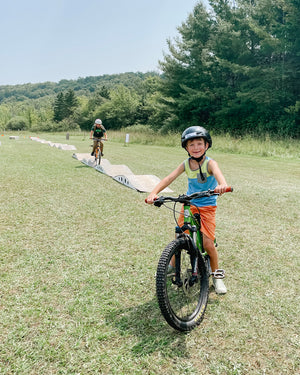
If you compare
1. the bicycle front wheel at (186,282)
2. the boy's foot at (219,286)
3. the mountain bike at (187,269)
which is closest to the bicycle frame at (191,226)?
the mountain bike at (187,269)

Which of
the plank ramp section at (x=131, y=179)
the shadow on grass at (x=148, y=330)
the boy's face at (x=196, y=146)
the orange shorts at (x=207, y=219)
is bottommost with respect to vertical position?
the shadow on grass at (x=148, y=330)

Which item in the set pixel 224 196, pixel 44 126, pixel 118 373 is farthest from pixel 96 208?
pixel 44 126

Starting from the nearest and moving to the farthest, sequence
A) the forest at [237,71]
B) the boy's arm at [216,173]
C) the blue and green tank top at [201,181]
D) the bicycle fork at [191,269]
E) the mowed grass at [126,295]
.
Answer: the mowed grass at [126,295] → the bicycle fork at [191,269] → the boy's arm at [216,173] → the blue and green tank top at [201,181] → the forest at [237,71]

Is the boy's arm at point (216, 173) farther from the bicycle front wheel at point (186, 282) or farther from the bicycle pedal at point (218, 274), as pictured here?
the bicycle pedal at point (218, 274)

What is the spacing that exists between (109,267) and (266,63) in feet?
107

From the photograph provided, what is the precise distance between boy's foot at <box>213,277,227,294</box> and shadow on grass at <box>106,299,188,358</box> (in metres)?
0.76

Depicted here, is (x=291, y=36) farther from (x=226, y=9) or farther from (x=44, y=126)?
(x=44, y=126)

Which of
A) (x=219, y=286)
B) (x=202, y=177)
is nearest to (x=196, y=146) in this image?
Answer: (x=202, y=177)

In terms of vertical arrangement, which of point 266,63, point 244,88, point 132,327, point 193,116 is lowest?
point 132,327

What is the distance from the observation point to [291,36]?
26172 millimetres

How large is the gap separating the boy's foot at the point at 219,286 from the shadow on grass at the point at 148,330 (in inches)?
30.0

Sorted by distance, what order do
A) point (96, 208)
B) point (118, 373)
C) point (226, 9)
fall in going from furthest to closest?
point (226, 9) < point (96, 208) < point (118, 373)

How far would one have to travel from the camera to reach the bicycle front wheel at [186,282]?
2.59 m

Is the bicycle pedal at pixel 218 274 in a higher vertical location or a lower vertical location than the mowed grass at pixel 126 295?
higher
